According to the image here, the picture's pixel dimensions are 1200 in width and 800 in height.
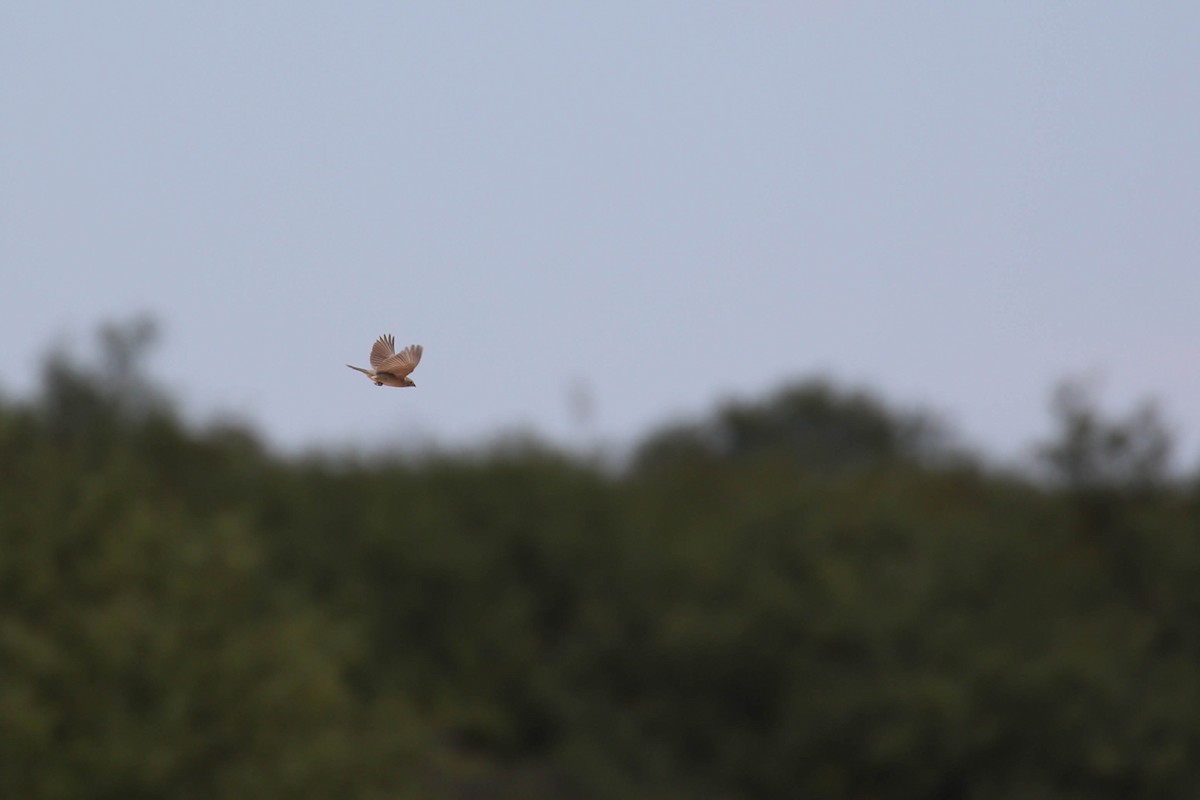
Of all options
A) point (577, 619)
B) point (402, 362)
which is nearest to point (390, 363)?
point (402, 362)

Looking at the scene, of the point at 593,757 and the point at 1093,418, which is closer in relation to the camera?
the point at 593,757

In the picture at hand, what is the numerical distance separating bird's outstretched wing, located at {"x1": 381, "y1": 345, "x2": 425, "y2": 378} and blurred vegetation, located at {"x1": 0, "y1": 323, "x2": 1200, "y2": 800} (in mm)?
16866

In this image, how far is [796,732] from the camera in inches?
1071

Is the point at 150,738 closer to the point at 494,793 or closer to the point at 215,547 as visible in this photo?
the point at 215,547

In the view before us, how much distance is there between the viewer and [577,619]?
31.7 m

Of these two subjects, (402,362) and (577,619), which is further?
(577,619)

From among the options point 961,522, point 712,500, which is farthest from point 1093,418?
point 712,500

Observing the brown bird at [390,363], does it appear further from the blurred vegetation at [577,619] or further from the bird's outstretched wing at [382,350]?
the blurred vegetation at [577,619]

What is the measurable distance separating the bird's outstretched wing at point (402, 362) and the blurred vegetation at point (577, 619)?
16866 mm

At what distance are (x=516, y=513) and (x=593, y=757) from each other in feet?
23.9

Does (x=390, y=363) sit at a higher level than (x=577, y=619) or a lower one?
lower

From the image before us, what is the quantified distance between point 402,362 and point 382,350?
0.07 m

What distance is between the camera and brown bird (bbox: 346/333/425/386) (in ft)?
6.88

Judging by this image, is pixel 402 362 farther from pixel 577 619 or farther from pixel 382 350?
pixel 577 619
